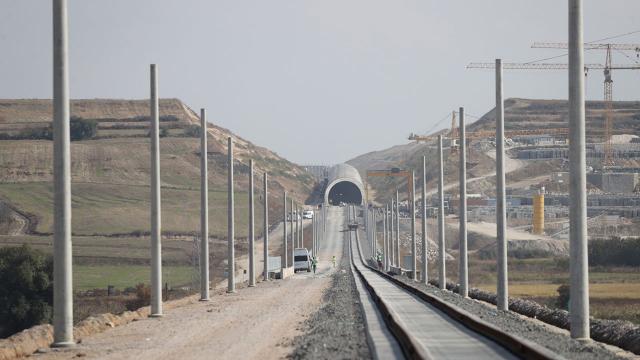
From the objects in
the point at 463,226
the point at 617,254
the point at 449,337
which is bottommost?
the point at 617,254

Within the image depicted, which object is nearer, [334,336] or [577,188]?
[334,336]

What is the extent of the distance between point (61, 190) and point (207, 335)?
19.6ft

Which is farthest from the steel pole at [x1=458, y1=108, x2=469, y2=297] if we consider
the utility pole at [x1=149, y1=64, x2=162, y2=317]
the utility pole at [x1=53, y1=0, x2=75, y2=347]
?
the utility pole at [x1=53, y1=0, x2=75, y2=347]

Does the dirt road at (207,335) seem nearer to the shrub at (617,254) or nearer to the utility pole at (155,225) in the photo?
the utility pole at (155,225)

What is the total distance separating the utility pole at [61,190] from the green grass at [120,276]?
218ft

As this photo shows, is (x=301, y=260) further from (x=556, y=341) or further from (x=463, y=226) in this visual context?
(x=556, y=341)

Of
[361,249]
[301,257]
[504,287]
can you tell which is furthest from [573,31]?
[361,249]

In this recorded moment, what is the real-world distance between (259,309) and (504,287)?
8.66 meters

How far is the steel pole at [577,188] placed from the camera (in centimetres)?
2945

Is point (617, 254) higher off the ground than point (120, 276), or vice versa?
point (617, 254)

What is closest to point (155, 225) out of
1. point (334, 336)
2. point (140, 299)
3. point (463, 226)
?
point (334, 336)

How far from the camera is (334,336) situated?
29.6 meters

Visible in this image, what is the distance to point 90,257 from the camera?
12650cm

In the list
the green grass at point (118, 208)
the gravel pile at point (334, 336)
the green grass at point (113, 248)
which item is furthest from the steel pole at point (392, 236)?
the gravel pile at point (334, 336)
